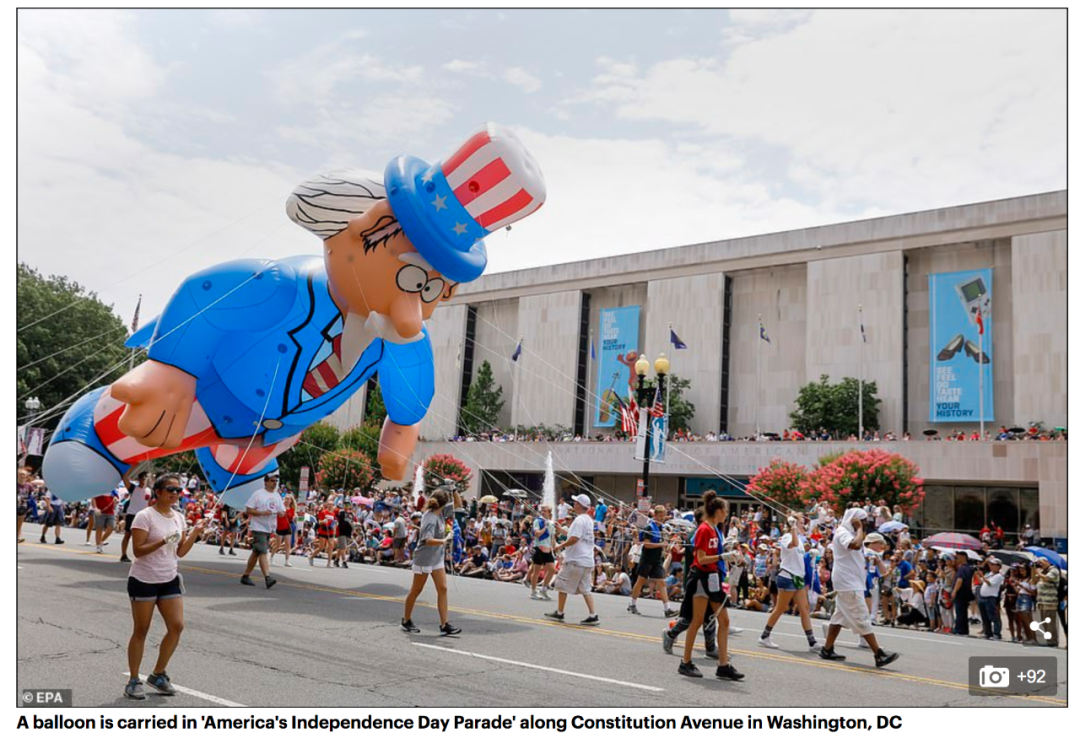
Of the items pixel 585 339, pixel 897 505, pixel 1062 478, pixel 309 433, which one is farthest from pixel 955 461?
pixel 309 433

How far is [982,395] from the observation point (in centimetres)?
3856

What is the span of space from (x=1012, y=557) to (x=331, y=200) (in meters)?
13.0

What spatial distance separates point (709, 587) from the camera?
332 inches

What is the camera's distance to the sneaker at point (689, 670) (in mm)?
8188

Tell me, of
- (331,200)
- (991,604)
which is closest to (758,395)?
(991,604)

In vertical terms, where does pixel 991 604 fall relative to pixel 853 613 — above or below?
below

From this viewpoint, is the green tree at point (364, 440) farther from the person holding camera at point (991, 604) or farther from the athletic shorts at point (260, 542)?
the person holding camera at point (991, 604)

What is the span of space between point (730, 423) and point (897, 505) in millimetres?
20153

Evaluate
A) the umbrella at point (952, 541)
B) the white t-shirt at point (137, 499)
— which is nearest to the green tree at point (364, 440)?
the white t-shirt at point (137, 499)

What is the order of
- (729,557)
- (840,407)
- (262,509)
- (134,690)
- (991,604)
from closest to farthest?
(134,690) → (729,557) → (262,509) → (991,604) → (840,407)

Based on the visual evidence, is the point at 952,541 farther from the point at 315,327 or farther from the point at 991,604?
the point at 315,327

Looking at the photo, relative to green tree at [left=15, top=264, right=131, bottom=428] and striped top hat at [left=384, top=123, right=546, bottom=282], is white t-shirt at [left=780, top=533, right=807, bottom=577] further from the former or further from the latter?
green tree at [left=15, top=264, right=131, bottom=428]

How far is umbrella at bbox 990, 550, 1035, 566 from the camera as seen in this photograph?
15219mm

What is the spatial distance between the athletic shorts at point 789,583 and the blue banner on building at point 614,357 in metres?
38.2
